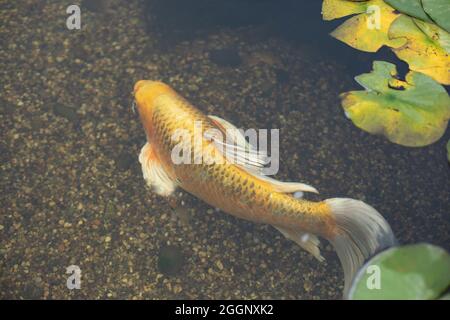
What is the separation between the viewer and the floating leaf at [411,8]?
207 cm

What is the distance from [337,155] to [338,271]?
512mm

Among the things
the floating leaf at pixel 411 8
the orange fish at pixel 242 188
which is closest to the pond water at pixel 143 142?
the orange fish at pixel 242 188

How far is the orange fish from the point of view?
5.55ft

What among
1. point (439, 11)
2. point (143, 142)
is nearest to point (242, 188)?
point (143, 142)

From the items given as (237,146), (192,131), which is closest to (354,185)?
(237,146)

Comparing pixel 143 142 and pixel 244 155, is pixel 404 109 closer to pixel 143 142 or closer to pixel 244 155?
pixel 244 155

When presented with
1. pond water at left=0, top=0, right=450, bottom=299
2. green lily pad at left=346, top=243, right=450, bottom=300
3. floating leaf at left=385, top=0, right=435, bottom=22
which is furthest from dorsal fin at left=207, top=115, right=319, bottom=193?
floating leaf at left=385, top=0, right=435, bottom=22

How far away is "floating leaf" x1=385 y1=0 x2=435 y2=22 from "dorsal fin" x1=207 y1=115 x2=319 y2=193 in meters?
0.87

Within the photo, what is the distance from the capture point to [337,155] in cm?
209

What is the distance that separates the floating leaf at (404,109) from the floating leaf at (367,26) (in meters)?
0.19

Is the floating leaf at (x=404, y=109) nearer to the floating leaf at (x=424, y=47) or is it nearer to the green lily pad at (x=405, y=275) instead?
the floating leaf at (x=424, y=47)

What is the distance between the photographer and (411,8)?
6.81 feet

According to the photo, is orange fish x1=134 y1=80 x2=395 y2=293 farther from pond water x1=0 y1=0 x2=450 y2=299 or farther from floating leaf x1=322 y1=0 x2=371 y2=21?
floating leaf x1=322 y1=0 x2=371 y2=21
